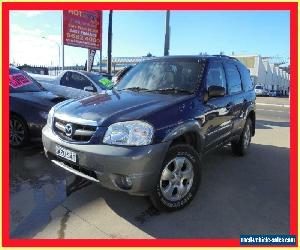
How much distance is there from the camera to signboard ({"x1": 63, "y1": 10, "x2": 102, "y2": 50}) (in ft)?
64.4

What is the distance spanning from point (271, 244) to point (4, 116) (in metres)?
4.45

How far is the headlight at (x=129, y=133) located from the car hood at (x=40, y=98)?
2.95 m

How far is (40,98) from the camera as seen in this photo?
643 centimetres

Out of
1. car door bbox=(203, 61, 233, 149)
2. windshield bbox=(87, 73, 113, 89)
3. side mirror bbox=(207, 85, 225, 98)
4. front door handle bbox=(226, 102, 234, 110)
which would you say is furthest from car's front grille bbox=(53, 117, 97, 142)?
windshield bbox=(87, 73, 113, 89)

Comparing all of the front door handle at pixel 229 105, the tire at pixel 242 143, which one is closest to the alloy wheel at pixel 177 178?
the front door handle at pixel 229 105

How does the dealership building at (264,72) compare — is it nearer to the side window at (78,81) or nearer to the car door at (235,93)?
the side window at (78,81)

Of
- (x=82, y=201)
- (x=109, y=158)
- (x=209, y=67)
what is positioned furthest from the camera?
(x=209, y=67)

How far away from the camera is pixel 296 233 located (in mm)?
3750

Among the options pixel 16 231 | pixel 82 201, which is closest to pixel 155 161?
pixel 82 201

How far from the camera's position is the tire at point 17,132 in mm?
6152

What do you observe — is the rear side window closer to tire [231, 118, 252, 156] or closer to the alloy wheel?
tire [231, 118, 252, 156]

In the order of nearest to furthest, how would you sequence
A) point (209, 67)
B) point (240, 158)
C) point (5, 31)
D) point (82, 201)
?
1. point (82, 201)
2. point (209, 67)
3. point (5, 31)
4. point (240, 158)

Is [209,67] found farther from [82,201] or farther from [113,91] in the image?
[82,201]

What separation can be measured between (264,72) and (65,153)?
6656 centimetres
